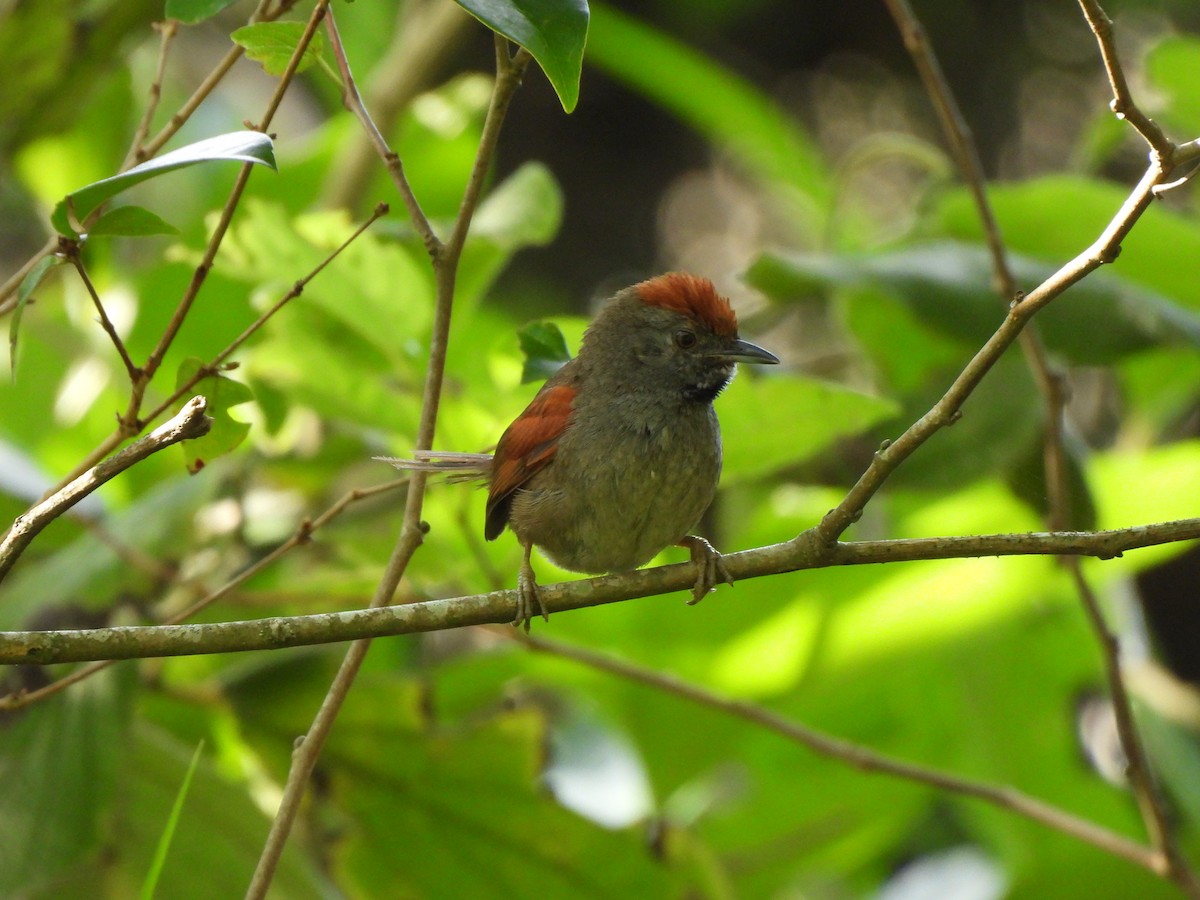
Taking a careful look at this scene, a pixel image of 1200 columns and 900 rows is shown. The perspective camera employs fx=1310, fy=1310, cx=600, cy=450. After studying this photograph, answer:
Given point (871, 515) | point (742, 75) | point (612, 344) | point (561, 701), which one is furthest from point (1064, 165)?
point (612, 344)

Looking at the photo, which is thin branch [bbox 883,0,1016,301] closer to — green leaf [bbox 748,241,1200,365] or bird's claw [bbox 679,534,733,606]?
green leaf [bbox 748,241,1200,365]

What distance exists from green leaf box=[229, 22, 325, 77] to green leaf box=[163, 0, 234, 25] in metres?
0.05

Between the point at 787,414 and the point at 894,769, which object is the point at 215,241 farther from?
the point at 894,769

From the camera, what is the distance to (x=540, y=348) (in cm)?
283

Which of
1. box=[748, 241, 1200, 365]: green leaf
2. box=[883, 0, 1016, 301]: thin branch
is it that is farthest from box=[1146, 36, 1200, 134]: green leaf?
Answer: box=[883, 0, 1016, 301]: thin branch

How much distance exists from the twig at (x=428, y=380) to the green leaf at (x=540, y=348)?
0.49 metres

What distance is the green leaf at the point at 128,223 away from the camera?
6.30ft

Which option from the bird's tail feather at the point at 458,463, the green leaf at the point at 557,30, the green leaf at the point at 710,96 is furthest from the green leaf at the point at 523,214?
the green leaf at the point at 710,96

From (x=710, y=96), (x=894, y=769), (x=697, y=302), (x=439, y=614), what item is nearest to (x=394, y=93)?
(x=710, y=96)

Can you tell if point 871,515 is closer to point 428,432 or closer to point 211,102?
point 428,432

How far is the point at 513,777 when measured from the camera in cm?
346

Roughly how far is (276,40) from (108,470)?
2.96 ft

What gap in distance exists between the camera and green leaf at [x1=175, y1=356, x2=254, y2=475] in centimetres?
219

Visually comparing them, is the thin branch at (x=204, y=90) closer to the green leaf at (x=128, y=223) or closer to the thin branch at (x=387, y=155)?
the thin branch at (x=387, y=155)
